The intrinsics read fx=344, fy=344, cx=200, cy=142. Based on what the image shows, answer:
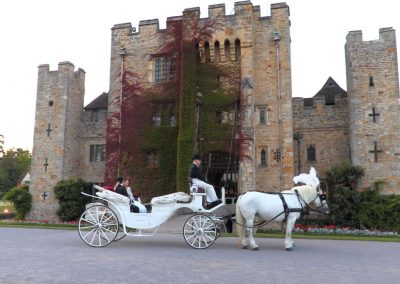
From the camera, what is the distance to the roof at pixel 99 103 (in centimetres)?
2852

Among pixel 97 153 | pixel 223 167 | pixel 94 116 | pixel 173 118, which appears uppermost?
pixel 94 116

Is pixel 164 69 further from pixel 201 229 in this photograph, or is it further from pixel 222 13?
pixel 201 229

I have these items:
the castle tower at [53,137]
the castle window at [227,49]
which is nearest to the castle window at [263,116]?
the castle window at [227,49]

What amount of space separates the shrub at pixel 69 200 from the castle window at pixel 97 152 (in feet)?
10.1

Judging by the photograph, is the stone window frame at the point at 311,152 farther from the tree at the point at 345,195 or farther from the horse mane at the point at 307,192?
the horse mane at the point at 307,192

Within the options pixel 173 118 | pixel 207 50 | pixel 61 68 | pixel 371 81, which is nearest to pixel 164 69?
pixel 207 50

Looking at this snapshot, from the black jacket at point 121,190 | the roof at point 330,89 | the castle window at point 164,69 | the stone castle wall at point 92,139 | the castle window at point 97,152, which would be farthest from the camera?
the castle window at point 97,152

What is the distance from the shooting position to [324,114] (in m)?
24.1

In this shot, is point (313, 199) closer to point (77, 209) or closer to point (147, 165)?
point (147, 165)

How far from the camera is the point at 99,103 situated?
96.1 feet

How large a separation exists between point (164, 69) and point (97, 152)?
9257mm

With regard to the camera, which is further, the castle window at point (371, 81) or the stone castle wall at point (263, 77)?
the castle window at point (371, 81)

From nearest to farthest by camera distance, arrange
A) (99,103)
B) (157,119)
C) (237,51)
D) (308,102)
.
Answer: (237,51), (157,119), (308,102), (99,103)

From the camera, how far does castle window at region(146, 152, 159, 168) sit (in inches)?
858
